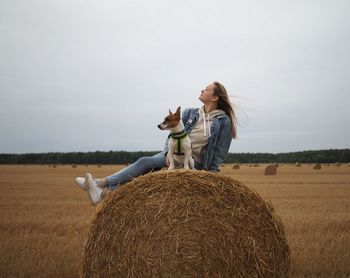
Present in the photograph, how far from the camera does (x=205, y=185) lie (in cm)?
475

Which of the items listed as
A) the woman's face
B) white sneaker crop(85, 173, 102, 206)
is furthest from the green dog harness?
white sneaker crop(85, 173, 102, 206)

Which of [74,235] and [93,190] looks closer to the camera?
[93,190]

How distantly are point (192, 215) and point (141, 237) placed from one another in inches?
22.8

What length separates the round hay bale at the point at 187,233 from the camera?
4668 millimetres

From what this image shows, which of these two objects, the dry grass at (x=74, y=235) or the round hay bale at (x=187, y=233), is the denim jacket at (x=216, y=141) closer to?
the round hay bale at (x=187, y=233)

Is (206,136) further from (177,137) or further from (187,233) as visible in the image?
(187,233)

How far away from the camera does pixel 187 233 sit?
4.73 meters

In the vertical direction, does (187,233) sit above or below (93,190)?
below

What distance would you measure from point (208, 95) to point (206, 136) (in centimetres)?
52

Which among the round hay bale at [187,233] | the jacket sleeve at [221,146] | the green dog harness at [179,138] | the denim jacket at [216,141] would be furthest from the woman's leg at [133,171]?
the jacket sleeve at [221,146]

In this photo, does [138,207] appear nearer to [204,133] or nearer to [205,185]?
[205,185]

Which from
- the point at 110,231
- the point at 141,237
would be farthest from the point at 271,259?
the point at 110,231

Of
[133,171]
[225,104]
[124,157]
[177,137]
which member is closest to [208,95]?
[225,104]

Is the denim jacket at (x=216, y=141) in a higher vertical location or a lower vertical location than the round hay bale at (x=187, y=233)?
higher
